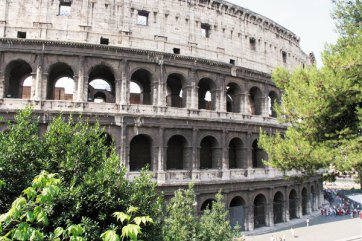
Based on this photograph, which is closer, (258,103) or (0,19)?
(0,19)

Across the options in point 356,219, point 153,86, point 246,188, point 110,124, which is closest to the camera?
point 110,124

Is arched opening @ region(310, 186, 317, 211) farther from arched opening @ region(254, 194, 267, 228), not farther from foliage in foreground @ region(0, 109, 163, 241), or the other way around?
foliage in foreground @ region(0, 109, 163, 241)

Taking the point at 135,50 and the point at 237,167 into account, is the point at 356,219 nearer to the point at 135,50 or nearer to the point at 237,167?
the point at 237,167

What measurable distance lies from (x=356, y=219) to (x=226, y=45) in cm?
2053

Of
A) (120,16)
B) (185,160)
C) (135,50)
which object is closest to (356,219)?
(185,160)

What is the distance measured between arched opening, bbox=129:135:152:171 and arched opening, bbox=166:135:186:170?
160 centimetres

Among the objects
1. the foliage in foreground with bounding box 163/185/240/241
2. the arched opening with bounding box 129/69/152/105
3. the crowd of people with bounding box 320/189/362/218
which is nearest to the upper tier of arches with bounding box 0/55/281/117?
the arched opening with bounding box 129/69/152/105

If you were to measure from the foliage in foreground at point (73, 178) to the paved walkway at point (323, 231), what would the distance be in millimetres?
14524

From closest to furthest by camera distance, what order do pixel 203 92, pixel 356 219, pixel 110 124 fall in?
pixel 110 124 → pixel 203 92 → pixel 356 219

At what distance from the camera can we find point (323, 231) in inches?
891

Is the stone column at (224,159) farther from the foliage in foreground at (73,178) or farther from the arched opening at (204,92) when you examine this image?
the foliage in foreground at (73,178)

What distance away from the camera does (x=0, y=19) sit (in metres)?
17.9

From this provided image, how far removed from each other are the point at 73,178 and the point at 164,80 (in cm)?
1286

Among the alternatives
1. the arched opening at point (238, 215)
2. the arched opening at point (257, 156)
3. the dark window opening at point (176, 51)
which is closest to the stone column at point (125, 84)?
the dark window opening at point (176, 51)
